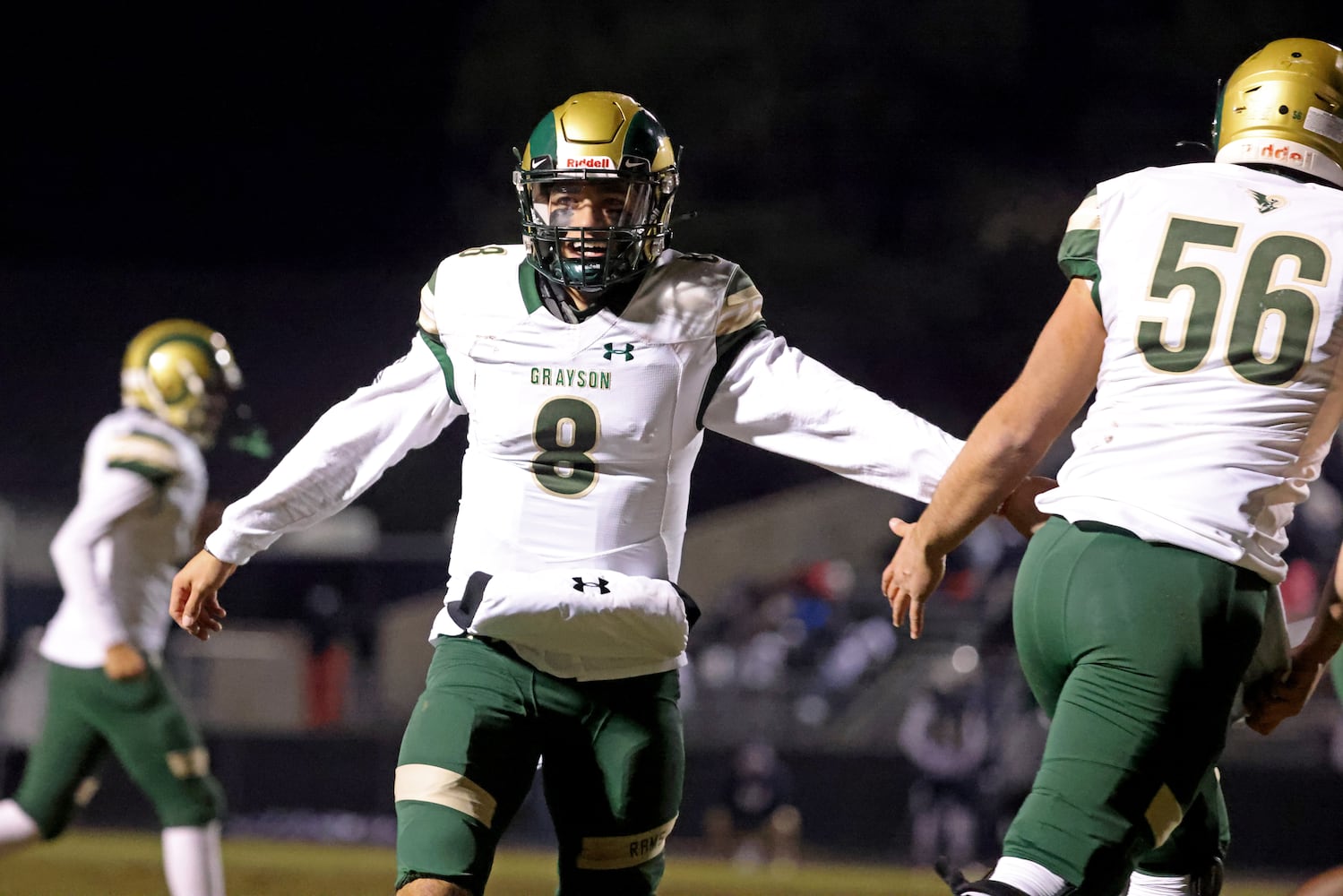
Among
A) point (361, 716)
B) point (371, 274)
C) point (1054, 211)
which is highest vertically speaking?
point (1054, 211)

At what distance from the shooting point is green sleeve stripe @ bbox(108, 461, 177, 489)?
14.9ft

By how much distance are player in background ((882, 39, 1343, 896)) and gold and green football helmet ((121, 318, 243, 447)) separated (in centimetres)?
336

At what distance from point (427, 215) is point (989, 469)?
8914 millimetres

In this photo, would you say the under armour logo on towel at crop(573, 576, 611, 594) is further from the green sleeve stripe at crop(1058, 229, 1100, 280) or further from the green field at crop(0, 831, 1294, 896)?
the green field at crop(0, 831, 1294, 896)

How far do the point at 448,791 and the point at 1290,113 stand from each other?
1585mm

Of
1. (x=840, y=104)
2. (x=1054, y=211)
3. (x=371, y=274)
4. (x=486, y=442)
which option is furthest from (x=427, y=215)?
(x=486, y=442)

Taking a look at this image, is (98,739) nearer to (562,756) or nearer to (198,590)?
(198,590)

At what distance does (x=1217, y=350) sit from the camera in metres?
2.00

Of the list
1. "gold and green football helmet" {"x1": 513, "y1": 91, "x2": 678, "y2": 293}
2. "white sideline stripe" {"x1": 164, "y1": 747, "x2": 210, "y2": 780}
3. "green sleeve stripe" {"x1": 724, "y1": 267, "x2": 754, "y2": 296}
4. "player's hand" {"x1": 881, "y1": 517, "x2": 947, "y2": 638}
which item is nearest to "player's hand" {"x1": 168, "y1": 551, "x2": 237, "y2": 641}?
"gold and green football helmet" {"x1": 513, "y1": 91, "x2": 678, "y2": 293}

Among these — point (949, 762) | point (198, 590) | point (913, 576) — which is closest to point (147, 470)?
point (198, 590)

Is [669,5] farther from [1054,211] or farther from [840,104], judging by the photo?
[1054,211]

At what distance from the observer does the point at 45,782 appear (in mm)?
4387

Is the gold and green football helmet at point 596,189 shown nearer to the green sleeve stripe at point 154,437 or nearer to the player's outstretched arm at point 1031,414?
the player's outstretched arm at point 1031,414

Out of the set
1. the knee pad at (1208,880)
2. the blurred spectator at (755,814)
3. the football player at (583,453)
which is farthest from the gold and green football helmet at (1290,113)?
the blurred spectator at (755,814)
